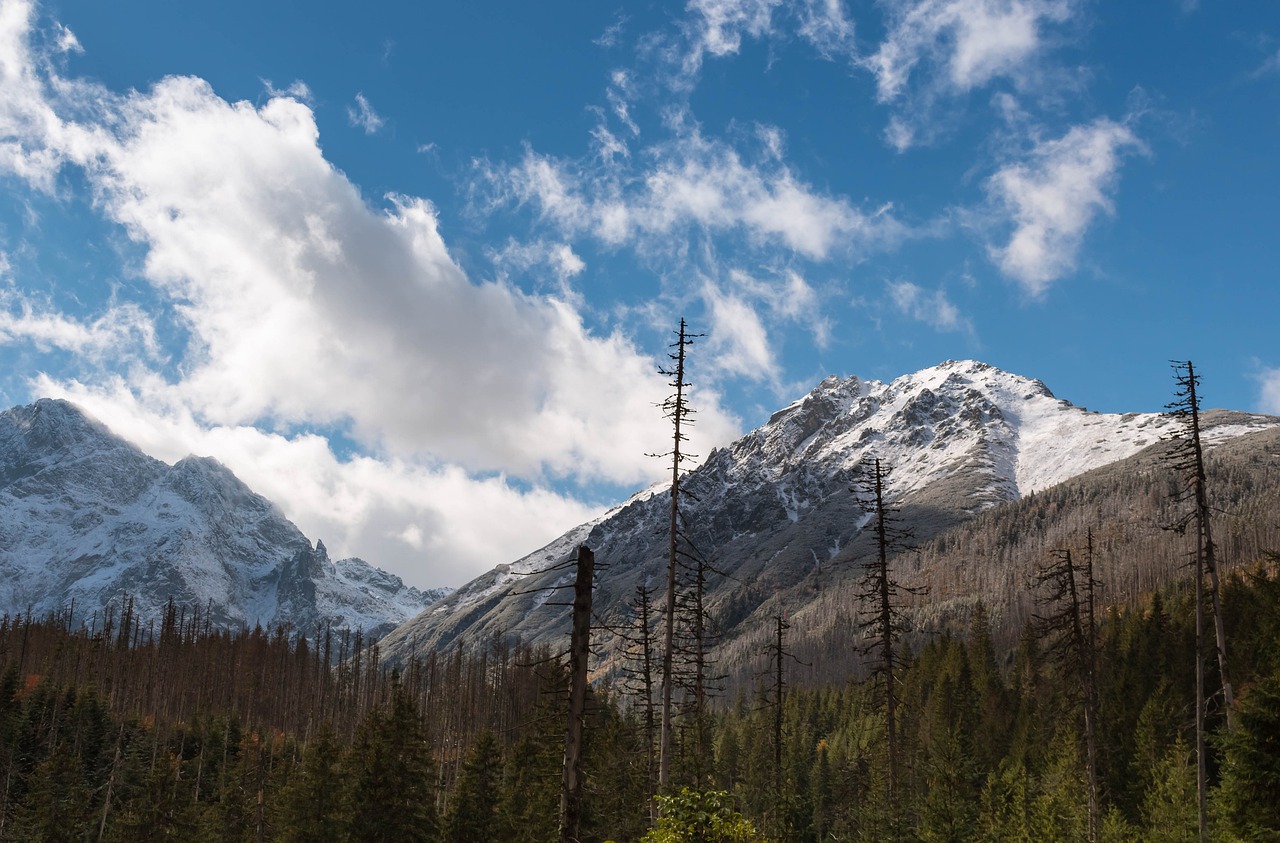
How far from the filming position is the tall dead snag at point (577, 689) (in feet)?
55.1

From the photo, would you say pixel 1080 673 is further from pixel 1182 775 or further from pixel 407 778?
pixel 407 778

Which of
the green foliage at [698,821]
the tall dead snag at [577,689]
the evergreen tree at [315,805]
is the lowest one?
the evergreen tree at [315,805]

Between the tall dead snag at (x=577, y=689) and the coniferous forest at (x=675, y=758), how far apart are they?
59cm

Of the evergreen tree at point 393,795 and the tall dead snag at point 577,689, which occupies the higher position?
the tall dead snag at point 577,689

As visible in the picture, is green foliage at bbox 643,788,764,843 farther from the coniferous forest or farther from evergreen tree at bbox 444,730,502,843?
evergreen tree at bbox 444,730,502,843

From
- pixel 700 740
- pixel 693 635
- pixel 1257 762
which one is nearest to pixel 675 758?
pixel 700 740

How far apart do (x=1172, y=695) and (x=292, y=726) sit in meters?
99.9

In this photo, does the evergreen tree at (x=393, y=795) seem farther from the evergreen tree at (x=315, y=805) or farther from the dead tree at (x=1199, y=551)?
the dead tree at (x=1199, y=551)

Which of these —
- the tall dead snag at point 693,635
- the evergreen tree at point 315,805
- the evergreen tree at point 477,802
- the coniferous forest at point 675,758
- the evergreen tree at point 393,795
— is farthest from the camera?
the evergreen tree at point 315,805

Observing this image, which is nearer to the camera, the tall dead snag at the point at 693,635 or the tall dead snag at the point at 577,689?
the tall dead snag at the point at 577,689

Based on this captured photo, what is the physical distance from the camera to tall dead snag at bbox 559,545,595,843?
1680 cm

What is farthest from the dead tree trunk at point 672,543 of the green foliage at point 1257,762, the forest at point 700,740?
the green foliage at point 1257,762

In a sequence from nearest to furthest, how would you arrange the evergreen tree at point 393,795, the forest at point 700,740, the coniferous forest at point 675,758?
1. the forest at point 700,740
2. the coniferous forest at point 675,758
3. the evergreen tree at point 393,795

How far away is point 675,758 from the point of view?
45.5 metres
